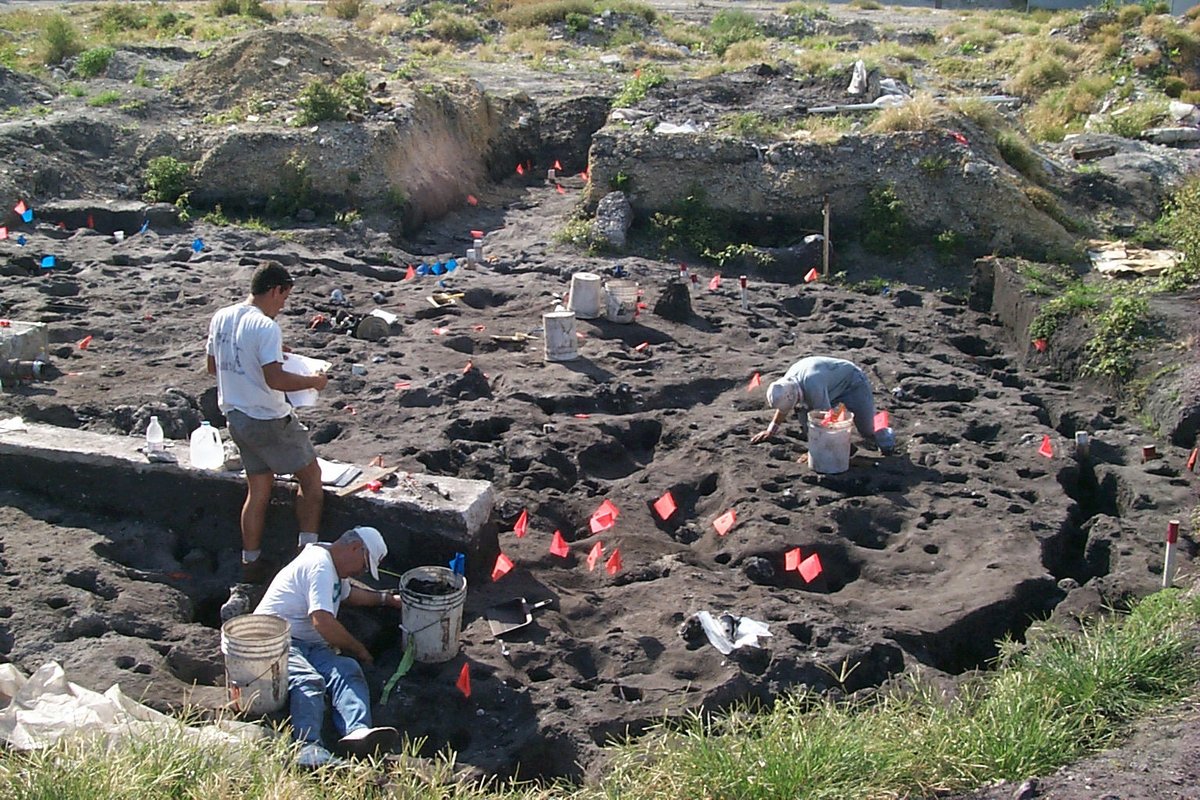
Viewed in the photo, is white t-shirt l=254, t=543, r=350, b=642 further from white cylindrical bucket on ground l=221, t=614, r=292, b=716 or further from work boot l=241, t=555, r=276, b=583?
work boot l=241, t=555, r=276, b=583

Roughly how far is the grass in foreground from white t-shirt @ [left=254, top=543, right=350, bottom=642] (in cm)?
94

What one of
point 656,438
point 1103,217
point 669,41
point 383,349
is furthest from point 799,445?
point 669,41

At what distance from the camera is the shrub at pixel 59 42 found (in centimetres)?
1919

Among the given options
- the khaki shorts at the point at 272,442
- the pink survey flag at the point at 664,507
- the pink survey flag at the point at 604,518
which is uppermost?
the khaki shorts at the point at 272,442

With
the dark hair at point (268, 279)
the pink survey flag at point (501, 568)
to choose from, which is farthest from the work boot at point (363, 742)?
the dark hair at point (268, 279)

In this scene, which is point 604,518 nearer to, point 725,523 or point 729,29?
point 725,523

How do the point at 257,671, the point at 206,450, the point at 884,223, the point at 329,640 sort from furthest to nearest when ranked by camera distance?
the point at 884,223, the point at 206,450, the point at 329,640, the point at 257,671

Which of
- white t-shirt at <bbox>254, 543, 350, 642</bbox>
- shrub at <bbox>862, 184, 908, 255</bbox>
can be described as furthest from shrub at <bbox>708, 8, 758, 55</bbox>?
white t-shirt at <bbox>254, 543, 350, 642</bbox>

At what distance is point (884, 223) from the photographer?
13922 mm

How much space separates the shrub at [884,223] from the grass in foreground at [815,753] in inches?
336

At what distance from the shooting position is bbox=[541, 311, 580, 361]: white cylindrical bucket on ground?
10.5 metres

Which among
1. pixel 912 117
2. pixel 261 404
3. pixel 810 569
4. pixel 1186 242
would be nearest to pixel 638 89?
pixel 912 117

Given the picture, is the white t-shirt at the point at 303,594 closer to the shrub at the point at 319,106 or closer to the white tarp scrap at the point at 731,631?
the white tarp scrap at the point at 731,631

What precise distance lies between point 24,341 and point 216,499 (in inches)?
139
